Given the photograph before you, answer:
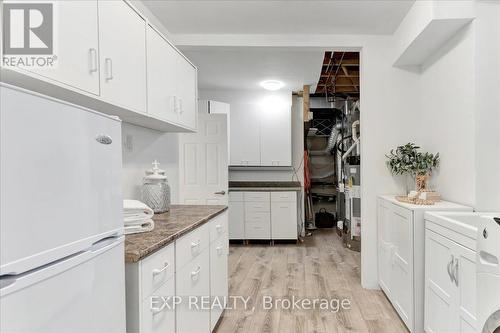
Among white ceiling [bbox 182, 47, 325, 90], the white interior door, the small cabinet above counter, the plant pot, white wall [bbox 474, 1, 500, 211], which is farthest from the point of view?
the white interior door

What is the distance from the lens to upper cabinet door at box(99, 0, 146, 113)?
1.39 metres

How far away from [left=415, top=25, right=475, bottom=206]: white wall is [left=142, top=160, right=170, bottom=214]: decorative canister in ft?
7.39

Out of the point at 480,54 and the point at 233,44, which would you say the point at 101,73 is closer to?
the point at 233,44

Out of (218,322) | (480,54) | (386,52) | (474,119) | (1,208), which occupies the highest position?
(386,52)

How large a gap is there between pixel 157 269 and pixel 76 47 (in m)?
0.97

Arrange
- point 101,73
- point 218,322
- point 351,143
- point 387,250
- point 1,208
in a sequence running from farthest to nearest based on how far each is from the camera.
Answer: point 351,143, point 387,250, point 218,322, point 101,73, point 1,208

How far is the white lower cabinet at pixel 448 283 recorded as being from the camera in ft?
5.16

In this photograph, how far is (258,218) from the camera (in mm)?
4820

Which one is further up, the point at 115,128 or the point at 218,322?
the point at 115,128

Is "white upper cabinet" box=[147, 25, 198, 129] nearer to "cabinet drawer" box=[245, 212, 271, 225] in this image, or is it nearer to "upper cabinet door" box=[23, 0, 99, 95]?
"upper cabinet door" box=[23, 0, 99, 95]

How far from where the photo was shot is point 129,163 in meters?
2.16

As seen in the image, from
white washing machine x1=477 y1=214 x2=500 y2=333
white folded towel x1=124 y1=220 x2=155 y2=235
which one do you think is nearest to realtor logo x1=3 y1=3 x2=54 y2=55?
white folded towel x1=124 y1=220 x2=155 y2=235

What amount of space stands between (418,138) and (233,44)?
2111 mm

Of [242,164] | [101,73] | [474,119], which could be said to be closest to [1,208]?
[101,73]
